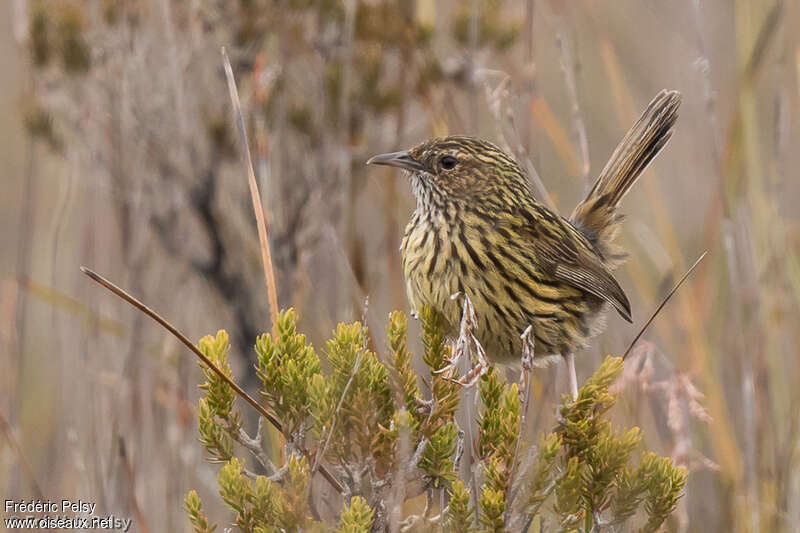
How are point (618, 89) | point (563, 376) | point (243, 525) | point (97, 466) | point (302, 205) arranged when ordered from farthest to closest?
point (302, 205)
point (618, 89)
point (563, 376)
point (97, 466)
point (243, 525)

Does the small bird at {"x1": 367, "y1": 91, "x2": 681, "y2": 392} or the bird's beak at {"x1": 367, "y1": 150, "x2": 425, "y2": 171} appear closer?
the small bird at {"x1": 367, "y1": 91, "x2": 681, "y2": 392}

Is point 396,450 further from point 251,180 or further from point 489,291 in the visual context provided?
point 489,291

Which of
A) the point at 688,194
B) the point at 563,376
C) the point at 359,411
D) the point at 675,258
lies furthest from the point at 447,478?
the point at 688,194

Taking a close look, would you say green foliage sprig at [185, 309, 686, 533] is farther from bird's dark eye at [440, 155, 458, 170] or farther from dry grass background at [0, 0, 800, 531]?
bird's dark eye at [440, 155, 458, 170]

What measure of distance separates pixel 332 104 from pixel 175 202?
0.81 m

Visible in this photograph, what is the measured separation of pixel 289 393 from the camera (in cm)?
214

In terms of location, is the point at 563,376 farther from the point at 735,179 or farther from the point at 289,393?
the point at 289,393

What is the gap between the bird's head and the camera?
11.3 feet

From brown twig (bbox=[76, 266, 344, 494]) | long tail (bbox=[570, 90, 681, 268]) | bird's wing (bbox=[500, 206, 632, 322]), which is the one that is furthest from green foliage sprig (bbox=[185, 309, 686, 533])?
long tail (bbox=[570, 90, 681, 268])

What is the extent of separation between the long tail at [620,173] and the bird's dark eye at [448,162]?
559 millimetres

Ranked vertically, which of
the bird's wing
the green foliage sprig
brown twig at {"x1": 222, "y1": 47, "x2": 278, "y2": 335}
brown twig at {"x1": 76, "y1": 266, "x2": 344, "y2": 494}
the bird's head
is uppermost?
the bird's head

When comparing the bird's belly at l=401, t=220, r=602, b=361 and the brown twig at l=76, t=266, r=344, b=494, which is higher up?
the bird's belly at l=401, t=220, r=602, b=361

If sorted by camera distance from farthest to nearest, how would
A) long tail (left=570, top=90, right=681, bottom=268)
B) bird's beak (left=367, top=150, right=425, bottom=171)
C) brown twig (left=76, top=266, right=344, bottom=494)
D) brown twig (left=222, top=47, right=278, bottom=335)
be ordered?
long tail (left=570, top=90, right=681, bottom=268) < bird's beak (left=367, top=150, right=425, bottom=171) < brown twig (left=222, top=47, right=278, bottom=335) < brown twig (left=76, top=266, right=344, bottom=494)

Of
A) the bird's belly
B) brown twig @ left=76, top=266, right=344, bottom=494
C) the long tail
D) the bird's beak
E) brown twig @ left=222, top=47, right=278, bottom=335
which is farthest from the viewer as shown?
the long tail
